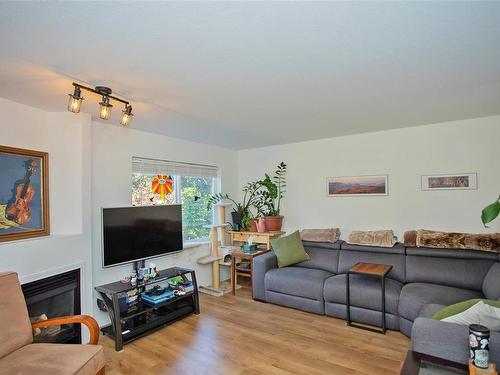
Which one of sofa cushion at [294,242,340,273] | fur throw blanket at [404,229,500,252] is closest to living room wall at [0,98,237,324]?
sofa cushion at [294,242,340,273]

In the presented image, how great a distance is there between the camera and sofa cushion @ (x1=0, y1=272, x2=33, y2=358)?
188 centimetres

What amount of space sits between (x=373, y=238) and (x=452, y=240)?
0.85 meters

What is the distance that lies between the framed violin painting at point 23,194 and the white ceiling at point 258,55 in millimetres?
506

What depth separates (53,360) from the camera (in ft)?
5.74

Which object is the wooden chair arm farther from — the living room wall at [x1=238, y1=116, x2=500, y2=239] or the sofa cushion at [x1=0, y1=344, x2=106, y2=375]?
the living room wall at [x1=238, y1=116, x2=500, y2=239]

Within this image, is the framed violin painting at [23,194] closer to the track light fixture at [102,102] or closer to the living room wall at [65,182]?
the living room wall at [65,182]

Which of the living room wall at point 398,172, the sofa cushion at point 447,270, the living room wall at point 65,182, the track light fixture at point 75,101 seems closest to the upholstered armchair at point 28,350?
the living room wall at point 65,182

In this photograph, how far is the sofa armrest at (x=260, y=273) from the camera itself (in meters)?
3.92

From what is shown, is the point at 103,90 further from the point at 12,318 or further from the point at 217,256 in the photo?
the point at 217,256

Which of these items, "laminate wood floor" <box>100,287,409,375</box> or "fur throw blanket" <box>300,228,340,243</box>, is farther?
"fur throw blanket" <box>300,228,340,243</box>

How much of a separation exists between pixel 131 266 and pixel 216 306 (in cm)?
121

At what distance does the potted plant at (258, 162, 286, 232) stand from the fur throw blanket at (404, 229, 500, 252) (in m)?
1.84

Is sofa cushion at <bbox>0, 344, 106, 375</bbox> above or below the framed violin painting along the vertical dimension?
below

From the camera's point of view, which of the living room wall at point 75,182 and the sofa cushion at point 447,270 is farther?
the sofa cushion at point 447,270
